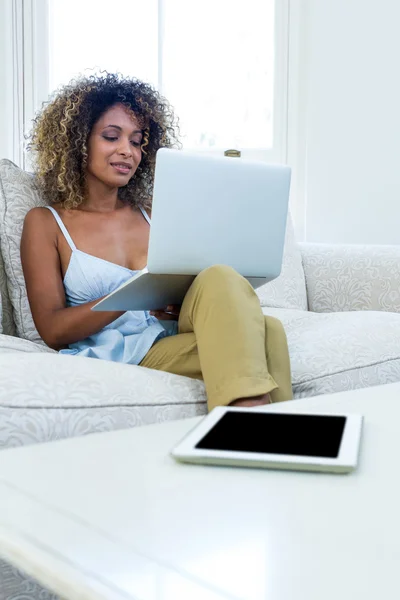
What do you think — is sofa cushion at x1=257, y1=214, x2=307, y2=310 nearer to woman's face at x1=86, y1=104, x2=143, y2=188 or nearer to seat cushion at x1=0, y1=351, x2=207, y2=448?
woman's face at x1=86, y1=104, x2=143, y2=188

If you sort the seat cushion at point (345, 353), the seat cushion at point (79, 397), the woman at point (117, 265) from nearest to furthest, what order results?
the seat cushion at point (79, 397), the woman at point (117, 265), the seat cushion at point (345, 353)

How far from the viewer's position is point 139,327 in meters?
1.61

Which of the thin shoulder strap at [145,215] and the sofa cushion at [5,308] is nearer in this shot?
the sofa cushion at [5,308]

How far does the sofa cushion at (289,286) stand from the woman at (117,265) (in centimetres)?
41

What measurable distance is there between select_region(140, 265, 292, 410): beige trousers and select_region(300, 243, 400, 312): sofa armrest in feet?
2.57

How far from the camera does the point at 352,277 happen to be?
6.88 feet

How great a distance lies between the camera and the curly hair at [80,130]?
5.75 ft

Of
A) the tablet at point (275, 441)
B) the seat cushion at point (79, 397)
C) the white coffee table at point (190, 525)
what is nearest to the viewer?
the white coffee table at point (190, 525)

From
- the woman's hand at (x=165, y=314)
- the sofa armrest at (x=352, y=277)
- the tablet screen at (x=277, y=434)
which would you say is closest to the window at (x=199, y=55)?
the sofa armrest at (x=352, y=277)

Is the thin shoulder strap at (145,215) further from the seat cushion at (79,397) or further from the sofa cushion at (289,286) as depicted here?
the seat cushion at (79,397)

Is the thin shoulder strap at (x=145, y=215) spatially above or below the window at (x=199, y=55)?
below

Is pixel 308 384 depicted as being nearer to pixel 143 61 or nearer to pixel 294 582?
pixel 294 582

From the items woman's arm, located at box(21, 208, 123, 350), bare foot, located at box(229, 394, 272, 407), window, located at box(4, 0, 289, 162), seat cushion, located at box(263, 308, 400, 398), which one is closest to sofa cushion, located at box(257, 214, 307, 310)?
seat cushion, located at box(263, 308, 400, 398)

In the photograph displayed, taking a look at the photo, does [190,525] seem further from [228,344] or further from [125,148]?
[125,148]
